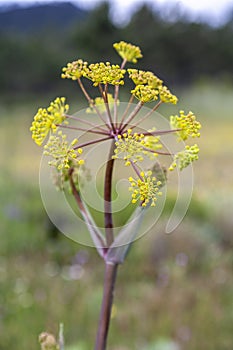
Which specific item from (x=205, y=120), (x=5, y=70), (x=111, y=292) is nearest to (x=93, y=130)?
(x=111, y=292)

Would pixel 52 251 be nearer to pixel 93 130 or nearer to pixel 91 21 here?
pixel 93 130

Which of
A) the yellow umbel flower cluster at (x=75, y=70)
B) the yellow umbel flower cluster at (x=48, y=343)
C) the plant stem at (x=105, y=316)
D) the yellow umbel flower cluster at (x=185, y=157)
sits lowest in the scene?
the yellow umbel flower cluster at (x=48, y=343)

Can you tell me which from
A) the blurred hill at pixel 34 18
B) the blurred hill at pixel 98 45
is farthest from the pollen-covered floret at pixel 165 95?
the blurred hill at pixel 34 18

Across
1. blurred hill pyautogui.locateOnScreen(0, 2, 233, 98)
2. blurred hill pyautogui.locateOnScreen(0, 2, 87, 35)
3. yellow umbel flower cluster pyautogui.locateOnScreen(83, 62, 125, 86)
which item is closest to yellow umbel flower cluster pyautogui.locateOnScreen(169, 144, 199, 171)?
yellow umbel flower cluster pyautogui.locateOnScreen(83, 62, 125, 86)

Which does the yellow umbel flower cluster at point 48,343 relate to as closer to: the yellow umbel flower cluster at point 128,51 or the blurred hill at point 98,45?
the yellow umbel flower cluster at point 128,51

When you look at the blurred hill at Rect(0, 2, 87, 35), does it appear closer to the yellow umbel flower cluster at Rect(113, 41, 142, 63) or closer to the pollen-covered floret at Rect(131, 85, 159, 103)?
the yellow umbel flower cluster at Rect(113, 41, 142, 63)
